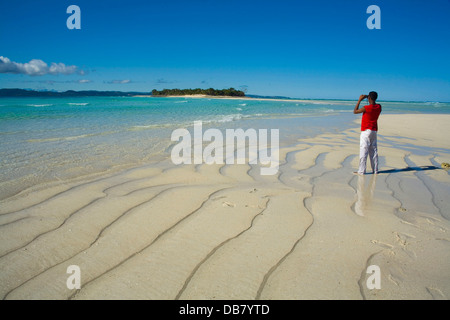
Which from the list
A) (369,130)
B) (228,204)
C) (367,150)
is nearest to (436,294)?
(228,204)

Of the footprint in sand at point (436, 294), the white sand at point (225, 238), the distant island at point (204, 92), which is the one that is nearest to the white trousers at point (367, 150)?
the white sand at point (225, 238)

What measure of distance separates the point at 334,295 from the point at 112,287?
155 centimetres

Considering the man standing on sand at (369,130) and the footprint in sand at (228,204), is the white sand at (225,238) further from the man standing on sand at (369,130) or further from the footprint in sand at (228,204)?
the man standing on sand at (369,130)

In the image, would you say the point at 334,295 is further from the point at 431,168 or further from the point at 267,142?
the point at 267,142

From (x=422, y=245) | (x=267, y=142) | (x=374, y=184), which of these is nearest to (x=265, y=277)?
(x=422, y=245)

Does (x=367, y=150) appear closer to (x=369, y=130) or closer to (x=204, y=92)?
(x=369, y=130)

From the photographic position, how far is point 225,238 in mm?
2438

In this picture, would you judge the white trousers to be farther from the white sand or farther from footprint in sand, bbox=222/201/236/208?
footprint in sand, bbox=222/201/236/208

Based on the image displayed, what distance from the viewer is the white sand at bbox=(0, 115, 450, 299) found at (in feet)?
6.06

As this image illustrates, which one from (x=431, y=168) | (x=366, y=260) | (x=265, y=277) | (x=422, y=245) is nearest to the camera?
(x=265, y=277)

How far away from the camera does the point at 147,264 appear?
6.73ft

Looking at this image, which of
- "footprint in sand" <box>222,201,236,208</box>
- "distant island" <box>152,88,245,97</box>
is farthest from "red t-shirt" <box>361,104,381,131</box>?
"distant island" <box>152,88,245,97</box>
